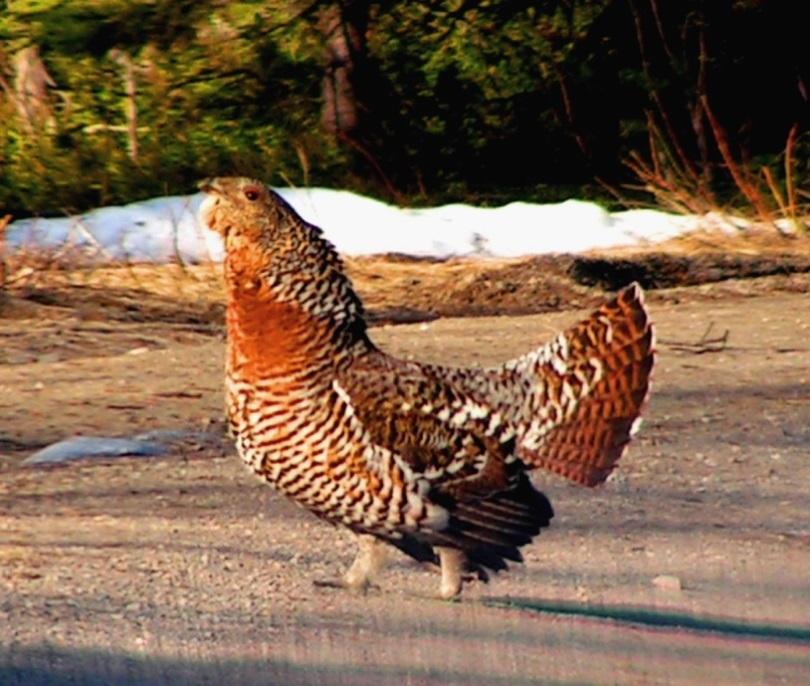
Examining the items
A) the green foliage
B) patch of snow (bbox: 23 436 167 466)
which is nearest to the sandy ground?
patch of snow (bbox: 23 436 167 466)

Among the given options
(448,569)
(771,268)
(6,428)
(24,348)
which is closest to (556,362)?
(448,569)

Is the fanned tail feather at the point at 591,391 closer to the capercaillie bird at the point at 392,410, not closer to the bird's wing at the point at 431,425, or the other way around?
the capercaillie bird at the point at 392,410

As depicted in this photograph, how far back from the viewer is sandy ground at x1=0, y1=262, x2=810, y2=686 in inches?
250

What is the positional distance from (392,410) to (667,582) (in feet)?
3.77

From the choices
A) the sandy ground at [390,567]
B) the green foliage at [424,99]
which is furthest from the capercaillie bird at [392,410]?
the green foliage at [424,99]

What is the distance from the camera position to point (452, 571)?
7312 millimetres

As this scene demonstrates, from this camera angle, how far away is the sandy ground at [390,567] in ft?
20.8

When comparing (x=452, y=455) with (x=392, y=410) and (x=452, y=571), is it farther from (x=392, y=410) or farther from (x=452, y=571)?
(x=452, y=571)

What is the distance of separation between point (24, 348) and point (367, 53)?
8051 mm

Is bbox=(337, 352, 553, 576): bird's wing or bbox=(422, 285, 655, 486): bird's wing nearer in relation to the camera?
bbox=(337, 352, 553, 576): bird's wing

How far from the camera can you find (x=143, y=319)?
14.2 meters

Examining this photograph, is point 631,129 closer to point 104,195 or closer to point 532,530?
point 104,195

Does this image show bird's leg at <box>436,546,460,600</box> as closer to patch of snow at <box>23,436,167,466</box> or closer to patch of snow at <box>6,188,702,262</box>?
patch of snow at <box>23,436,167,466</box>

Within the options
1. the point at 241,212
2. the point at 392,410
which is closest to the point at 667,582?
the point at 392,410
